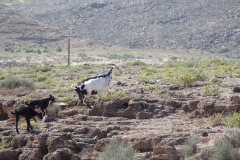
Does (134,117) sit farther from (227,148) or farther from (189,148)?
(227,148)

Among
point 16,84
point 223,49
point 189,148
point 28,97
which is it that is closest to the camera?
point 189,148

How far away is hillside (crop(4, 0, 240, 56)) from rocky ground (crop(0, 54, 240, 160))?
4819 cm

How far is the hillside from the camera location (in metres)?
72.1

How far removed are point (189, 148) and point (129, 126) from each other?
311 centimetres

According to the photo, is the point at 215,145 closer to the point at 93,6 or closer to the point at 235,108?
the point at 235,108

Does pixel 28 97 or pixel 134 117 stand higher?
pixel 28 97

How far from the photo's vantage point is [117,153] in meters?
13.2

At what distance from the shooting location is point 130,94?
18969 mm

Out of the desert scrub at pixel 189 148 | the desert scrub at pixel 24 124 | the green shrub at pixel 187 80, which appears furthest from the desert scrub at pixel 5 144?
the green shrub at pixel 187 80

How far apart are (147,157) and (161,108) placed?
11.9 ft

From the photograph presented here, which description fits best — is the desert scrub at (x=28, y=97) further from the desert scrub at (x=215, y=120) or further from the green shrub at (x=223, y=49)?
the green shrub at (x=223, y=49)

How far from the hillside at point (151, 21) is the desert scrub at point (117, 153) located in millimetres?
52720

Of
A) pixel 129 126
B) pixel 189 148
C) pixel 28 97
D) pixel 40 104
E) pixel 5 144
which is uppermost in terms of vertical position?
pixel 28 97

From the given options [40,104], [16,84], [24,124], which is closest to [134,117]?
[40,104]
